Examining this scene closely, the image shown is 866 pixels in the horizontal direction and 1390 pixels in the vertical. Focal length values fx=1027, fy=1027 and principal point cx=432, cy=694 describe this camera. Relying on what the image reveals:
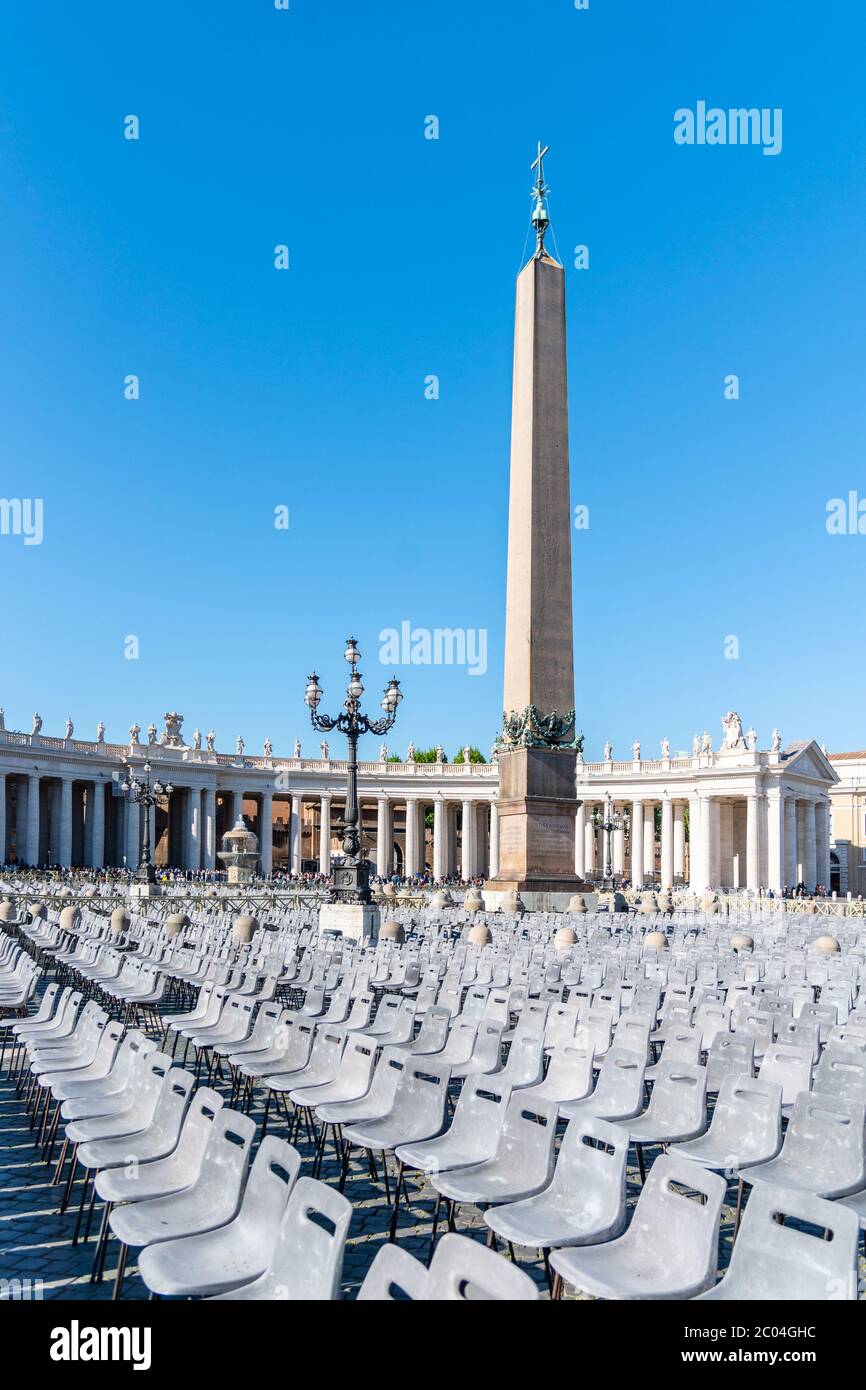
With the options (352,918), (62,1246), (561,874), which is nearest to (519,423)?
(561,874)

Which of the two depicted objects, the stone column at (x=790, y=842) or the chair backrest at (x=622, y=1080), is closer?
the chair backrest at (x=622, y=1080)

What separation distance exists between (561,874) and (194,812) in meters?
51.9

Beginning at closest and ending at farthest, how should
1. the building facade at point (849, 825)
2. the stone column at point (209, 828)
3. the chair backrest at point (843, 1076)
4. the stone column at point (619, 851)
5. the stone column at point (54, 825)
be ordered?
the chair backrest at point (843, 1076)
the stone column at point (54, 825)
the stone column at point (209, 828)
the stone column at point (619, 851)
the building facade at point (849, 825)

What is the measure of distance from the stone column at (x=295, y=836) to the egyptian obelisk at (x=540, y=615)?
162ft

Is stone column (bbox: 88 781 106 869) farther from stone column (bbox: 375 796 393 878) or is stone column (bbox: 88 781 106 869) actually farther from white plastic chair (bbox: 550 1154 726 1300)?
white plastic chair (bbox: 550 1154 726 1300)

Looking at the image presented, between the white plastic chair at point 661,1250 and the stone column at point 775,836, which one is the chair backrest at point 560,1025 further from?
the stone column at point 775,836

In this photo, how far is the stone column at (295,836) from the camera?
3062 inches

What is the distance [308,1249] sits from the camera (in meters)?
3.75

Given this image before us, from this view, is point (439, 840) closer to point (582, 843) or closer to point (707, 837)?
point (582, 843)

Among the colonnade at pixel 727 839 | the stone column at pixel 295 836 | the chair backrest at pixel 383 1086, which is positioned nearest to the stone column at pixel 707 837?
the colonnade at pixel 727 839

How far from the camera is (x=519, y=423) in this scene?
2969 cm

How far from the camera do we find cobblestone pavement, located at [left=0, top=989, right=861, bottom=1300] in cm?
536

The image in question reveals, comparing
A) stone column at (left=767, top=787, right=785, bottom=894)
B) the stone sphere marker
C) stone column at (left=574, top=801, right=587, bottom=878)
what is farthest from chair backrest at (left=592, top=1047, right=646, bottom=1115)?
stone column at (left=574, top=801, right=587, bottom=878)
